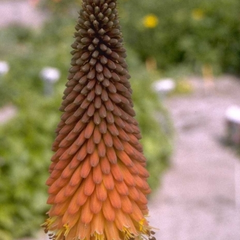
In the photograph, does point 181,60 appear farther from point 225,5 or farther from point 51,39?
point 51,39

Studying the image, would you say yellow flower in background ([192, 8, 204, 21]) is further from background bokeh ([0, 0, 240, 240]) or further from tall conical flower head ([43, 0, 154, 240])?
tall conical flower head ([43, 0, 154, 240])

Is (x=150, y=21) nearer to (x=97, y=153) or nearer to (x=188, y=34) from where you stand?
(x=188, y=34)

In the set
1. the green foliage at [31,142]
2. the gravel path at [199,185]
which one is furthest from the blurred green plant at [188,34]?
the green foliage at [31,142]

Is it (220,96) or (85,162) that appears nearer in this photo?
(85,162)

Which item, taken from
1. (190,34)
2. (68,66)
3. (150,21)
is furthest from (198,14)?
(68,66)

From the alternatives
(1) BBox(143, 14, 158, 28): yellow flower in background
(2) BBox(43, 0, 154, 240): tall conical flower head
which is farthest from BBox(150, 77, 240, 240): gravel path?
(2) BBox(43, 0, 154, 240): tall conical flower head

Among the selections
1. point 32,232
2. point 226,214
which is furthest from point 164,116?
point 32,232
